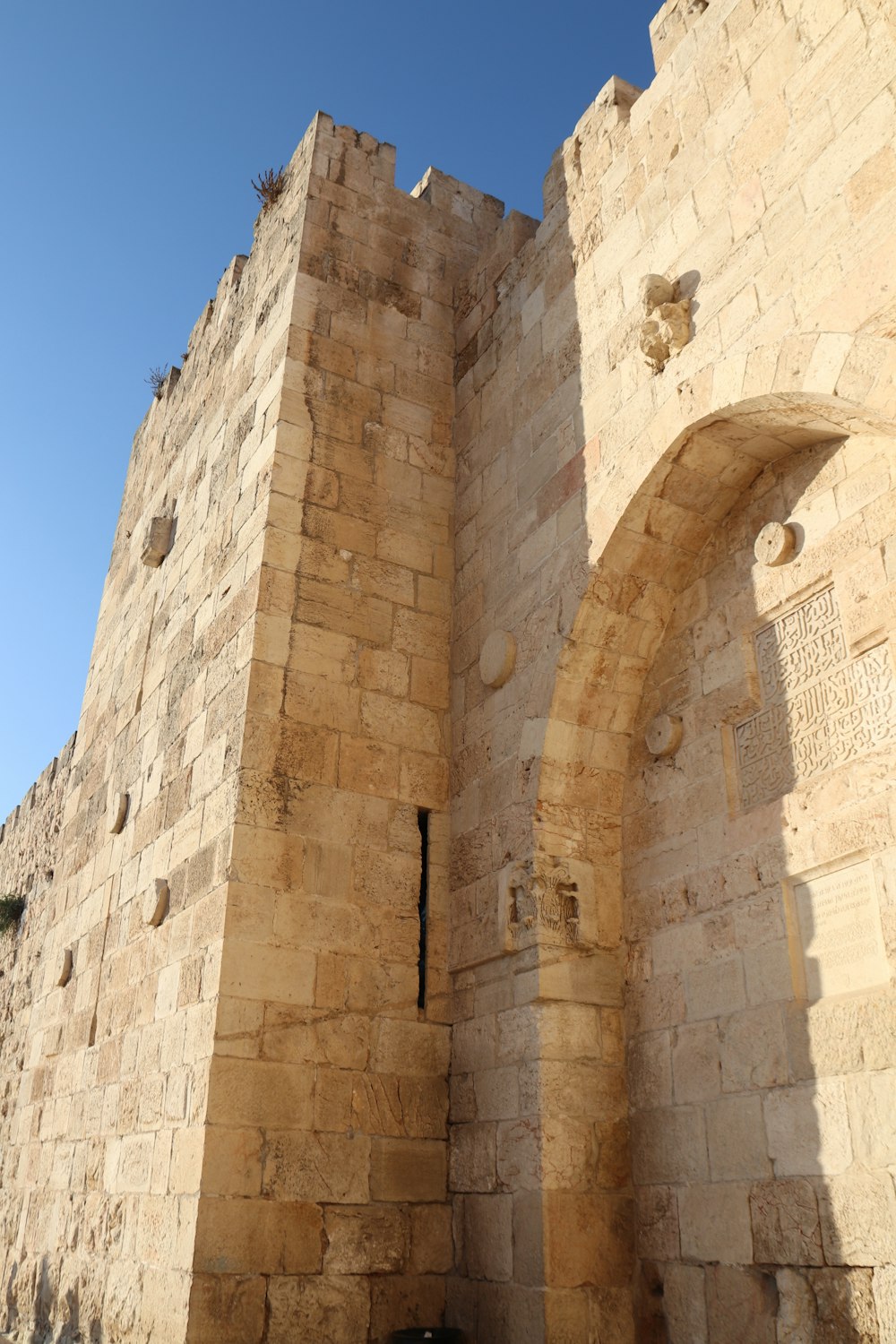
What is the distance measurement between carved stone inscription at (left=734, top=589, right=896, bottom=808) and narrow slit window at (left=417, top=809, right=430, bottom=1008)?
1607mm

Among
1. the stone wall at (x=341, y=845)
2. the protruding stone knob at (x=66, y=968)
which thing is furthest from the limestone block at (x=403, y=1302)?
the protruding stone knob at (x=66, y=968)

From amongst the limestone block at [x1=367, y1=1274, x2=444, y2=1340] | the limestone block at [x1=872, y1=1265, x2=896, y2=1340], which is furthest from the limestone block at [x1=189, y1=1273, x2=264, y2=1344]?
the limestone block at [x1=872, y1=1265, x2=896, y2=1340]

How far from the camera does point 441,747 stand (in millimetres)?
5332

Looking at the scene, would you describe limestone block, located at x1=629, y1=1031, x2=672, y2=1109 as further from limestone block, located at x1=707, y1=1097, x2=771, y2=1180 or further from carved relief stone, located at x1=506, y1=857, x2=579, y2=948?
carved relief stone, located at x1=506, y1=857, x2=579, y2=948

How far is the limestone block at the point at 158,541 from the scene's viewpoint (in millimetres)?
7211

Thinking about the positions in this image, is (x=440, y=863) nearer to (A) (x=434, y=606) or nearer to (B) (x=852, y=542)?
(A) (x=434, y=606)

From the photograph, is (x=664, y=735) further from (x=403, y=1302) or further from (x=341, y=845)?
(x=403, y=1302)

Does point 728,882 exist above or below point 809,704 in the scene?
below

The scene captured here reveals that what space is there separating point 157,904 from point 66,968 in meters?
1.86

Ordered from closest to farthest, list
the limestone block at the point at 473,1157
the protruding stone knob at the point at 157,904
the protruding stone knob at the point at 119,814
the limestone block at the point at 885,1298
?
1. the limestone block at the point at 885,1298
2. the limestone block at the point at 473,1157
3. the protruding stone knob at the point at 157,904
4. the protruding stone knob at the point at 119,814

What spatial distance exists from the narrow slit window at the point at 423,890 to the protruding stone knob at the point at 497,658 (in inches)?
28.4

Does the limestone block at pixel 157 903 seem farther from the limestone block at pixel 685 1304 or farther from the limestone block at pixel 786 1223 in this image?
the limestone block at pixel 786 1223

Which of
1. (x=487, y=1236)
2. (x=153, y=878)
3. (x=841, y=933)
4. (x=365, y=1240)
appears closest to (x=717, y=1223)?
(x=487, y=1236)

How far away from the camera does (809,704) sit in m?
3.82
